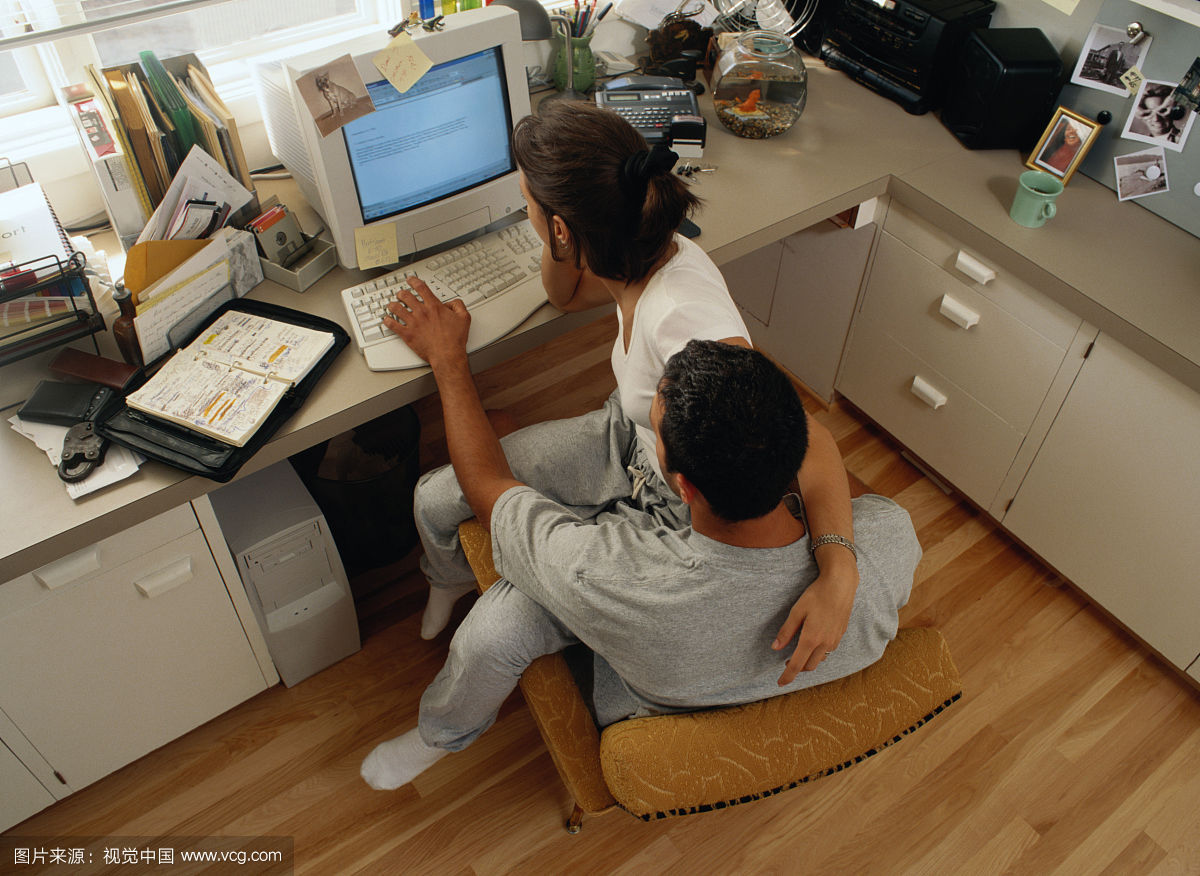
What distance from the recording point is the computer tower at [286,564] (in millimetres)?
1602

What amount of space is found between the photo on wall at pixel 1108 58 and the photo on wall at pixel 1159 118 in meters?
0.04

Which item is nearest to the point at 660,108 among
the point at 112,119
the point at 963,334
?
the point at 963,334

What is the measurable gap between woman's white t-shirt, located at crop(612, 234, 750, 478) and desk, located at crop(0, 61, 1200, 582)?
0.25 m

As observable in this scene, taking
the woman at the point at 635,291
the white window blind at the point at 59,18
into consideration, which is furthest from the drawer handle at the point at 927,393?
the white window blind at the point at 59,18

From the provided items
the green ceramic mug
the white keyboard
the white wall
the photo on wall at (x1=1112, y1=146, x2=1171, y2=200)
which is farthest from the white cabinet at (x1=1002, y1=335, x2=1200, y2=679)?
the white keyboard

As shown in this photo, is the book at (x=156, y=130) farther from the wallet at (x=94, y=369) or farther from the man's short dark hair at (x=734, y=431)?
the man's short dark hair at (x=734, y=431)

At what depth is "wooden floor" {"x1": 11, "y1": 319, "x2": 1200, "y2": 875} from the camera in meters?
1.71

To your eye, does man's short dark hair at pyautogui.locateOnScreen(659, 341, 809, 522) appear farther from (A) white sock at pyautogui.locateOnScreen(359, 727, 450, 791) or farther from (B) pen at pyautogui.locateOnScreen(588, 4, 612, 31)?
(B) pen at pyautogui.locateOnScreen(588, 4, 612, 31)

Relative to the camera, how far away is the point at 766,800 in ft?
5.95

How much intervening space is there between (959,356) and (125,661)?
1808 millimetres

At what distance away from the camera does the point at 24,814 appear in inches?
64.1

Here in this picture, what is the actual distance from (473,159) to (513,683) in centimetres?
93

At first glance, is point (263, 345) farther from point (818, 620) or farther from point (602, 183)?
point (818, 620)

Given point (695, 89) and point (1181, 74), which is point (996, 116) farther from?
point (695, 89)
